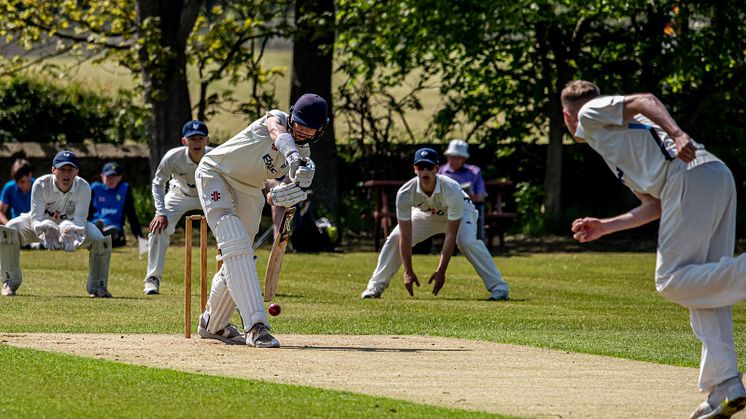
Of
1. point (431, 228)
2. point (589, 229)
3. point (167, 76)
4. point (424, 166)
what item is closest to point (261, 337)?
point (589, 229)

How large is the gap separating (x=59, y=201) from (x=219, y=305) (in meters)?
5.04

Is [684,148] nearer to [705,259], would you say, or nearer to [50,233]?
[705,259]

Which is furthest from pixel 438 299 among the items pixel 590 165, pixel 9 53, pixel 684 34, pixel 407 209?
pixel 9 53

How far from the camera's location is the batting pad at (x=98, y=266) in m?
13.7

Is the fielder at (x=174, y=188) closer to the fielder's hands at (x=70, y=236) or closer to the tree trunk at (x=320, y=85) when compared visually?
the fielder's hands at (x=70, y=236)

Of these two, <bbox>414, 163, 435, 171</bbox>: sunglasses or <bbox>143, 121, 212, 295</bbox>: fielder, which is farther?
<bbox>143, 121, 212, 295</bbox>: fielder

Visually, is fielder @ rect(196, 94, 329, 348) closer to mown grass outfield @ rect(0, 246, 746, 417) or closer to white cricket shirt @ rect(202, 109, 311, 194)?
white cricket shirt @ rect(202, 109, 311, 194)

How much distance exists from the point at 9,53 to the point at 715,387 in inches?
1430

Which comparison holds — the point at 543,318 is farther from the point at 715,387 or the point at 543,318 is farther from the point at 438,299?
the point at 715,387

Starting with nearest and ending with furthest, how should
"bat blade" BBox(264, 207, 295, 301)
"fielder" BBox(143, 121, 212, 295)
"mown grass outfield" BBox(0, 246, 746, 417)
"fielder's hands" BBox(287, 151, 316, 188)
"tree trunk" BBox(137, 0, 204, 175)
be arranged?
"mown grass outfield" BBox(0, 246, 746, 417) → "fielder's hands" BBox(287, 151, 316, 188) → "bat blade" BBox(264, 207, 295, 301) → "fielder" BBox(143, 121, 212, 295) → "tree trunk" BBox(137, 0, 204, 175)

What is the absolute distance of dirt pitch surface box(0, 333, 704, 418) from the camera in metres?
7.18

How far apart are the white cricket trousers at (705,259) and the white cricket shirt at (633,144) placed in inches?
2.6

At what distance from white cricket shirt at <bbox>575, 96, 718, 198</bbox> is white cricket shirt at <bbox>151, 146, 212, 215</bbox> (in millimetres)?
7432

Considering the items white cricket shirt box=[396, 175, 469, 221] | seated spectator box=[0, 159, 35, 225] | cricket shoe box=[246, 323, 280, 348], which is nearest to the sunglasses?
white cricket shirt box=[396, 175, 469, 221]
